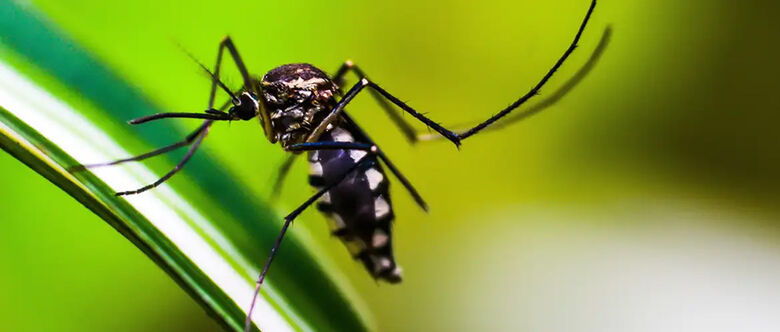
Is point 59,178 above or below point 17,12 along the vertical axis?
below

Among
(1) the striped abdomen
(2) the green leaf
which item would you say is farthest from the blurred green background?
(2) the green leaf

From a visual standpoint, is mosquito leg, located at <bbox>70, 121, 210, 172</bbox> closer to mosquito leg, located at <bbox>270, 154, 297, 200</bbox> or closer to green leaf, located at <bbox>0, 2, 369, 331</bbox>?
green leaf, located at <bbox>0, 2, 369, 331</bbox>

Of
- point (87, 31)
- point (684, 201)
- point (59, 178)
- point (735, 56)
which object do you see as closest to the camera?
point (59, 178)

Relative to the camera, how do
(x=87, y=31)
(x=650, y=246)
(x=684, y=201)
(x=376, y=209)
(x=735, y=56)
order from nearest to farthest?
(x=376, y=209) < (x=87, y=31) < (x=650, y=246) < (x=684, y=201) < (x=735, y=56)

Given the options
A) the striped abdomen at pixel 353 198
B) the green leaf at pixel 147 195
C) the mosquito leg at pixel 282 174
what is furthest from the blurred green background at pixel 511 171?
the green leaf at pixel 147 195

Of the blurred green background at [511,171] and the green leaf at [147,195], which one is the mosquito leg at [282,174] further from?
the green leaf at [147,195]

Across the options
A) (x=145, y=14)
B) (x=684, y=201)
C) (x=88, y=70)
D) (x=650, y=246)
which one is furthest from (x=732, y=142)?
(x=88, y=70)

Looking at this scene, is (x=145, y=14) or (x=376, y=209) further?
(x=145, y=14)

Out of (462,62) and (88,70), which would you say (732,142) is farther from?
(88,70)
